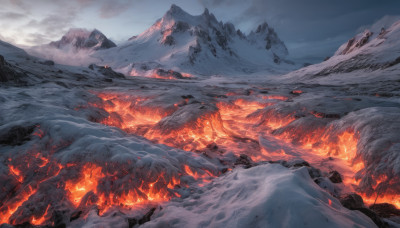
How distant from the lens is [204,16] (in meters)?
154

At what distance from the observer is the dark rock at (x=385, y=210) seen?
420 centimetres

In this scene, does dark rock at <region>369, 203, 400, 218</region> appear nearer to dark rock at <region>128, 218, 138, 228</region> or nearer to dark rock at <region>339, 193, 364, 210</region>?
dark rock at <region>339, 193, 364, 210</region>

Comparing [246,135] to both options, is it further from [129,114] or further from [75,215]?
[129,114]

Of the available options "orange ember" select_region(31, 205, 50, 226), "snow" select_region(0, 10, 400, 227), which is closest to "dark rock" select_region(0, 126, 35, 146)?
"snow" select_region(0, 10, 400, 227)

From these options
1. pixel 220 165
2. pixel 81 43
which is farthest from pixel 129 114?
pixel 81 43

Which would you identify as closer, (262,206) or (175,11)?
(262,206)

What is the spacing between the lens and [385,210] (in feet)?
14.2

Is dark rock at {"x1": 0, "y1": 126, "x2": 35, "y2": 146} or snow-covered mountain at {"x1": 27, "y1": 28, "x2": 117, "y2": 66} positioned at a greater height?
snow-covered mountain at {"x1": 27, "y1": 28, "x2": 117, "y2": 66}

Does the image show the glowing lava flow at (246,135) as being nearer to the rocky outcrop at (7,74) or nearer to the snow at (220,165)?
the snow at (220,165)

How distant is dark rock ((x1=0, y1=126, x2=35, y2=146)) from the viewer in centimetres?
576

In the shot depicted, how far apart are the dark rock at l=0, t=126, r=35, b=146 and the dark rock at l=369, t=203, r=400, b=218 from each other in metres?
9.43

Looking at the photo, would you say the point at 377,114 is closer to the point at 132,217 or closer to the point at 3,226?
the point at 132,217

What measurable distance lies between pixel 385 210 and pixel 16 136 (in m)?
9.89

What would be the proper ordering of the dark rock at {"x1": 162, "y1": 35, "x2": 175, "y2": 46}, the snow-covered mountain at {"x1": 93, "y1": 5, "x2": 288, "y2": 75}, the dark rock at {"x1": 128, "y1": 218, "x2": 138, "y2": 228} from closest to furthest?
the dark rock at {"x1": 128, "y1": 218, "x2": 138, "y2": 228}
the snow-covered mountain at {"x1": 93, "y1": 5, "x2": 288, "y2": 75}
the dark rock at {"x1": 162, "y1": 35, "x2": 175, "y2": 46}
